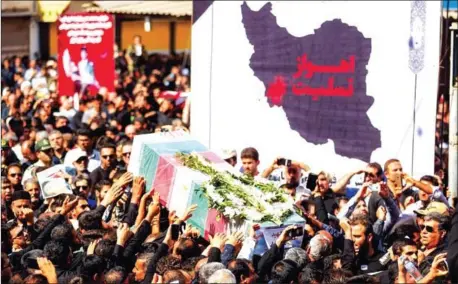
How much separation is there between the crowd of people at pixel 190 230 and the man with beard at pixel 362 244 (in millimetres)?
11

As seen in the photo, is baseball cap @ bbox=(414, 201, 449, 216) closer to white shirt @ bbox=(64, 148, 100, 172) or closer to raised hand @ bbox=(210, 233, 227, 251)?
raised hand @ bbox=(210, 233, 227, 251)

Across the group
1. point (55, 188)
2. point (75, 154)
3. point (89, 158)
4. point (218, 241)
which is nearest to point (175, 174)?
point (218, 241)

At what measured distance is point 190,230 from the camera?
32.5 ft

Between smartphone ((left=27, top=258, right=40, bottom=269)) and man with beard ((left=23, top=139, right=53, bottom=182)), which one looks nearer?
smartphone ((left=27, top=258, right=40, bottom=269))

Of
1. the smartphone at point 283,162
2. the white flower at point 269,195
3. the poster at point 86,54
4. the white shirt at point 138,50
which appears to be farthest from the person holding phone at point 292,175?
the white shirt at point 138,50

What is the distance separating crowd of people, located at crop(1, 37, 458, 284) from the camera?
8.50 metres

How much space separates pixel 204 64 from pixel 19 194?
4264 mm

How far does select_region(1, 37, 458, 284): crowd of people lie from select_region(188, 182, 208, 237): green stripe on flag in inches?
3.0

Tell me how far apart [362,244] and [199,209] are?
4.38ft

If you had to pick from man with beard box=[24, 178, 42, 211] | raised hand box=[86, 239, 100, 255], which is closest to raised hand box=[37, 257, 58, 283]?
raised hand box=[86, 239, 100, 255]

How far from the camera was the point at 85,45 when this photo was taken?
63.0 feet

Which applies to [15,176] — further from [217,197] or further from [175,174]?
[217,197]

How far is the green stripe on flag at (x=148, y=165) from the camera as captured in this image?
10.8 metres

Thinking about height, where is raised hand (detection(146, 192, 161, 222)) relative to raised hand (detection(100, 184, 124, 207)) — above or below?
below
